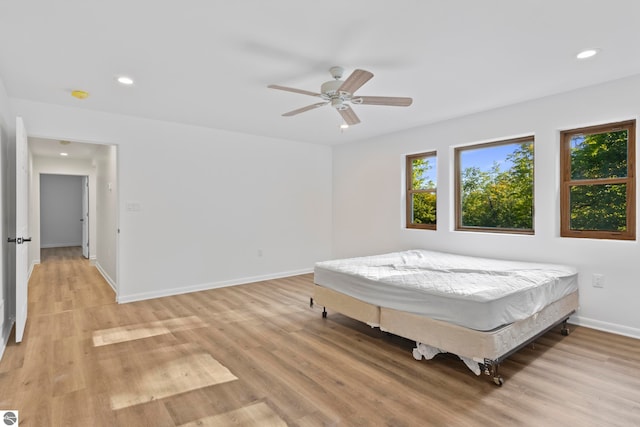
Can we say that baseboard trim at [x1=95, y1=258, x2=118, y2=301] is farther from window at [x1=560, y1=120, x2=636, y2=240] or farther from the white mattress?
window at [x1=560, y1=120, x2=636, y2=240]

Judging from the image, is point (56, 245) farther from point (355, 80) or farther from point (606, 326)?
point (606, 326)

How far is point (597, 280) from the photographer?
3289 mm

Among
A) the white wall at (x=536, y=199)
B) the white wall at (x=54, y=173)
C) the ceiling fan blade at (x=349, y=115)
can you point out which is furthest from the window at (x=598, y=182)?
the white wall at (x=54, y=173)

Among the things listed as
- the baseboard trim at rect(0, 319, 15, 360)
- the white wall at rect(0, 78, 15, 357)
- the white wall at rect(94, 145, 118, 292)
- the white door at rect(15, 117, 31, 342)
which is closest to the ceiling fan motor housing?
the white door at rect(15, 117, 31, 342)

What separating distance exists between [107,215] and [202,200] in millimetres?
2049

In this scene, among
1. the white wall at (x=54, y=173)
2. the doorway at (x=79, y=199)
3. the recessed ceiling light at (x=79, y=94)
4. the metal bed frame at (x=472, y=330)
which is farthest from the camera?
the white wall at (x=54, y=173)

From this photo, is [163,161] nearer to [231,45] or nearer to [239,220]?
[239,220]

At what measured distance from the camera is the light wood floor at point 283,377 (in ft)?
6.41

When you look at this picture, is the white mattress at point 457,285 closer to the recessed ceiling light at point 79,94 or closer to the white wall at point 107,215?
the recessed ceiling light at point 79,94

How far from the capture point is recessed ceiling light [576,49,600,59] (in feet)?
8.43

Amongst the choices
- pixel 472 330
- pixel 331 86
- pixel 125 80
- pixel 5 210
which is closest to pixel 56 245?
pixel 5 210

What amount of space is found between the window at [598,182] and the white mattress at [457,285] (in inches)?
21.3

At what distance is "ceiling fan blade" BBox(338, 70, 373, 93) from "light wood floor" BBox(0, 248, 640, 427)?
211 cm

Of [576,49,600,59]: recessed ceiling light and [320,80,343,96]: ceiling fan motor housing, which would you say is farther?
[320,80,343,96]: ceiling fan motor housing
